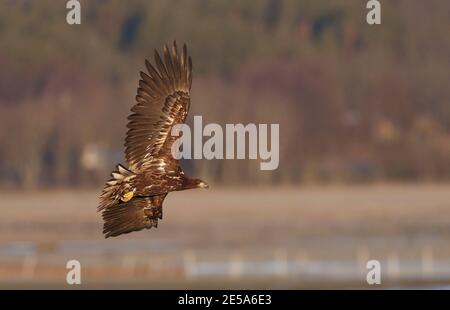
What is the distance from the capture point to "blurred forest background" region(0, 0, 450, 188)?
69125mm

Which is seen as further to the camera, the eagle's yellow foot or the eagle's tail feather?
the eagle's tail feather

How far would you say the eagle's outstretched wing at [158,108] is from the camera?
49.6 feet

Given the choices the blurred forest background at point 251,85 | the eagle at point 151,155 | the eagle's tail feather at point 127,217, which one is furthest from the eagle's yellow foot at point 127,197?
the blurred forest background at point 251,85

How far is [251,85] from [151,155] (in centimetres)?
5927

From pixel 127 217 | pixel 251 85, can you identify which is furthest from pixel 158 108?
pixel 251 85

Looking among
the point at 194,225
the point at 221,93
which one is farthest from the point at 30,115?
the point at 194,225

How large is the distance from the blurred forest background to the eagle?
49710 mm

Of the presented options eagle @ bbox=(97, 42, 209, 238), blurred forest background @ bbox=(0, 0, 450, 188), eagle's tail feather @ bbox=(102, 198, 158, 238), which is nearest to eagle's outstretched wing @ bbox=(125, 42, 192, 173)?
eagle @ bbox=(97, 42, 209, 238)

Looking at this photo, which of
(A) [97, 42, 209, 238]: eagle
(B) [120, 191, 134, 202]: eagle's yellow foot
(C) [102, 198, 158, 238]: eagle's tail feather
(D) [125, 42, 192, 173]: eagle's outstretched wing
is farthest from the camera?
(D) [125, 42, 192, 173]: eagle's outstretched wing

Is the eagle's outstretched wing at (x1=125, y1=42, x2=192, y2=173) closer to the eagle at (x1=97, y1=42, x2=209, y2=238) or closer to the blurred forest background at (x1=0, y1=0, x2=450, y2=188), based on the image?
the eagle at (x1=97, y1=42, x2=209, y2=238)

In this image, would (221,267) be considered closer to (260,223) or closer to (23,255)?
(23,255)

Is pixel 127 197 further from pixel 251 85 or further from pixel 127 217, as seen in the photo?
pixel 251 85

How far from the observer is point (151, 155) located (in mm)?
15125

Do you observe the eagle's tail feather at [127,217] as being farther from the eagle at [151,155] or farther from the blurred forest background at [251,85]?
the blurred forest background at [251,85]
